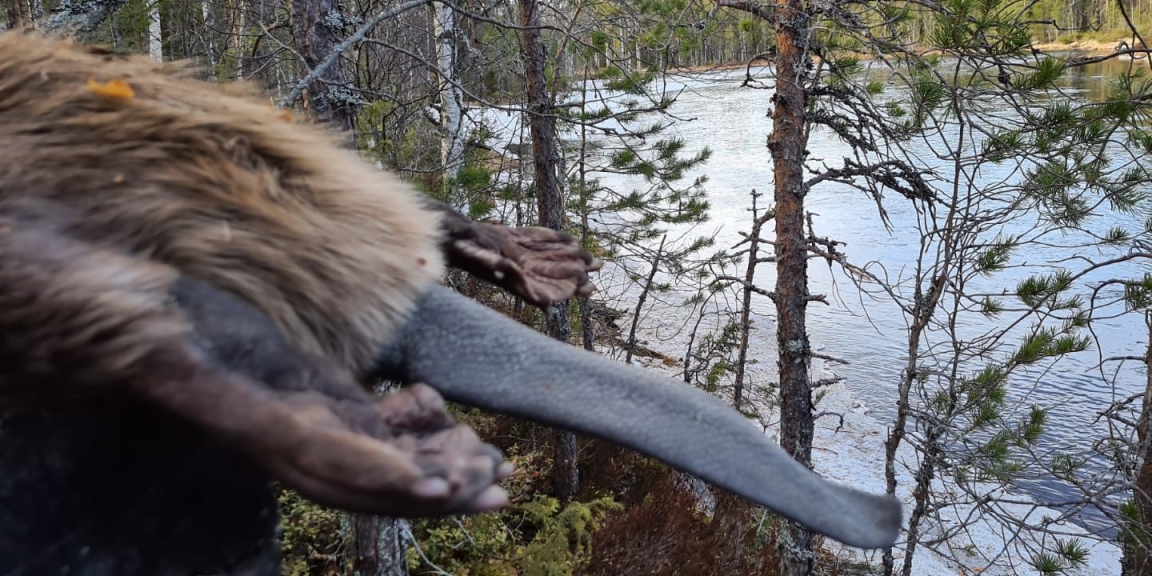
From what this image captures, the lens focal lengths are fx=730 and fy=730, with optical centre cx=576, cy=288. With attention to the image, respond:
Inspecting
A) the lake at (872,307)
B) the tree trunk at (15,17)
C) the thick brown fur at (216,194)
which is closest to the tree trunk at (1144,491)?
the lake at (872,307)

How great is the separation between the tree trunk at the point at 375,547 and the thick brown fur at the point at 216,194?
2.42 meters

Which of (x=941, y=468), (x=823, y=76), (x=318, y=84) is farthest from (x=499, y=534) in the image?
(x=823, y=76)

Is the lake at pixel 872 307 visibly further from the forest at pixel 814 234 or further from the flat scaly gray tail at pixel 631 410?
the flat scaly gray tail at pixel 631 410

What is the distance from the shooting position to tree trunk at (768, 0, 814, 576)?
4672 millimetres

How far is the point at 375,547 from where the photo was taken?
10.5 feet

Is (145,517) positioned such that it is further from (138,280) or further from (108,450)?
(138,280)

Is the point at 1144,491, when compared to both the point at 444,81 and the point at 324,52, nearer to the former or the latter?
the point at 324,52

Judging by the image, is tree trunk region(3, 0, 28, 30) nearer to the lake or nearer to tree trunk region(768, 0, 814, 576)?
the lake

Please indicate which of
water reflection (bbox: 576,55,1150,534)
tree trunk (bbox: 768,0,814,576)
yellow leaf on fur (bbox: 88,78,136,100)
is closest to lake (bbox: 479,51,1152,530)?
water reflection (bbox: 576,55,1150,534)

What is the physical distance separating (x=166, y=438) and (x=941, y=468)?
5007 millimetres

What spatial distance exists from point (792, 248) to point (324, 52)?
3309mm

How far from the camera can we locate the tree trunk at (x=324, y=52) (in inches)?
106

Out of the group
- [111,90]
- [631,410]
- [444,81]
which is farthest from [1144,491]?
[111,90]

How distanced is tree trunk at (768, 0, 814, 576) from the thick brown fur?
398cm
